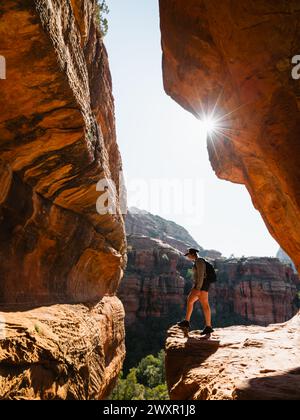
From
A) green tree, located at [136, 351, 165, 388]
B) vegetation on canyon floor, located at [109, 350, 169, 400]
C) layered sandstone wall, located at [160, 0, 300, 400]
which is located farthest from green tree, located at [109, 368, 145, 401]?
layered sandstone wall, located at [160, 0, 300, 400]

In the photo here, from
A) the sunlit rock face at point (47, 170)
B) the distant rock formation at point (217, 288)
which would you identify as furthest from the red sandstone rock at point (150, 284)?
the sunlit rock face at point (47, 170)

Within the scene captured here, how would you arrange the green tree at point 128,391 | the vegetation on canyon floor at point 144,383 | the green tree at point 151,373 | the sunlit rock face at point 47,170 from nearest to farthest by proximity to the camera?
the sunlit rock face at point 47,170
the green tree at point 128,391
the vegetation on canyon floor at point 144,383
the green tree at point 151,373

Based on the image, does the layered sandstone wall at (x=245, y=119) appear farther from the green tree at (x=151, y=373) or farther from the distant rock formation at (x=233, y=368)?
the green tree at (x=151, y=373)

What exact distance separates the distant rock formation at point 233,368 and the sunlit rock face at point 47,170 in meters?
2.00

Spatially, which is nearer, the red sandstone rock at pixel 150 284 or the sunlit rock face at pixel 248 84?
the sunlit rock face at pixel 248 84

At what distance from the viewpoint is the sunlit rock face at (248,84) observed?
18.5 feet

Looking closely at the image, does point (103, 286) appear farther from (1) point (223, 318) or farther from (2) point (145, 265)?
(1) point (223, 318)

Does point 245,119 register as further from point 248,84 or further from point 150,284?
point 150,284

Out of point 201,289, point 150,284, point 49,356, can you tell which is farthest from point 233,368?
point 150,284

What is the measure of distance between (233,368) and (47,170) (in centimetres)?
518

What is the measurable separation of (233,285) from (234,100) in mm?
51216

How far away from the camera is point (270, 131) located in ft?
19.5

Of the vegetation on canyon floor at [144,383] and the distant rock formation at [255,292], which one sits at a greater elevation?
the distant rock formation at [255,292]
